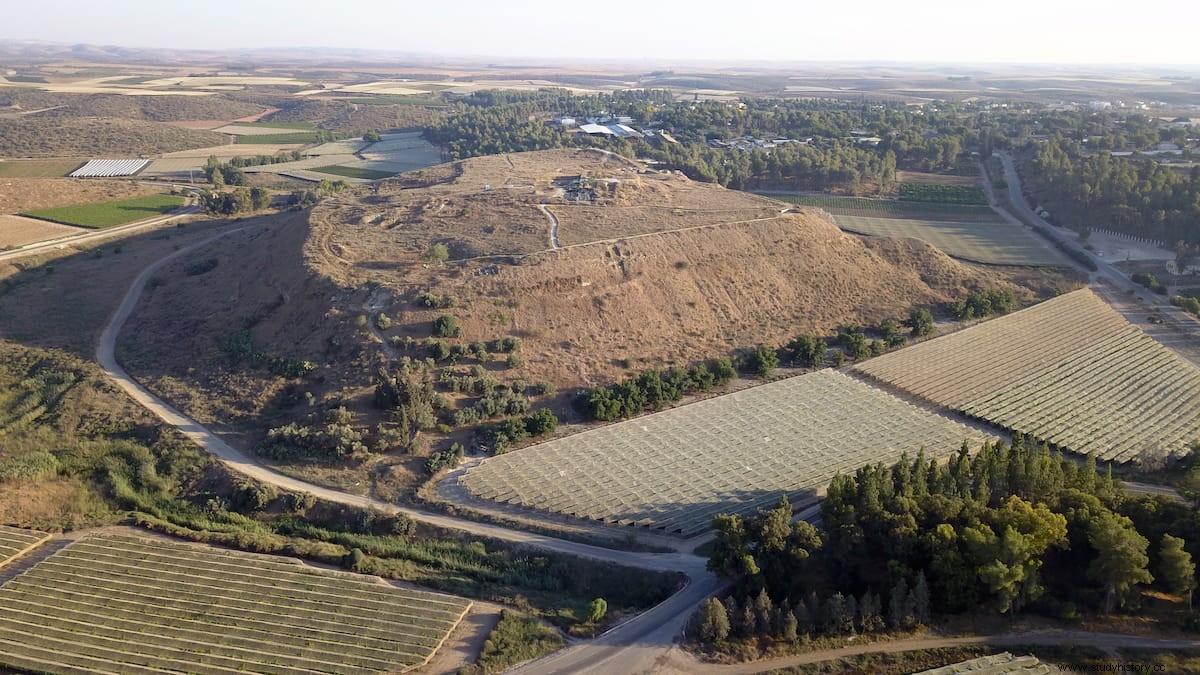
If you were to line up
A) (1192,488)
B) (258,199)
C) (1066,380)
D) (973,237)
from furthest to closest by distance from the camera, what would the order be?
1. (258,199)
2. (973,237)
3. (1066,380)
4. (1192,488)

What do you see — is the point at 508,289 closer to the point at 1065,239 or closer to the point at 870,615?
the point at 870,615

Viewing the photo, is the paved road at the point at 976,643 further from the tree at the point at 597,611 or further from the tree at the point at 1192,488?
the tree at the point at 1192,488

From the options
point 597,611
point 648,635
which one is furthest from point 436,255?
point 648,635

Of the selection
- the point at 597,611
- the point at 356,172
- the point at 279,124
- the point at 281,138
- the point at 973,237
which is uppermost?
the point at 279,124

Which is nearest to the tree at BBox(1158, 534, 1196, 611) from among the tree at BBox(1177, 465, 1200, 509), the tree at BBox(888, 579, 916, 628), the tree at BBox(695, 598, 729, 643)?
the tree at BBox(1177, 465, 1200, 509)

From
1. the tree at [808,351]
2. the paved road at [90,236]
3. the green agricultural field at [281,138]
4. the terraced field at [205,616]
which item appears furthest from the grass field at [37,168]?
the tree at [808,351]

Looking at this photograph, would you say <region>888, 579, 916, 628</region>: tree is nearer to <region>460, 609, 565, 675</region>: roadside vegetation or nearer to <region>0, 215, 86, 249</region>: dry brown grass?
<region>460, 609, 565, 675</region>: roadside vegetation

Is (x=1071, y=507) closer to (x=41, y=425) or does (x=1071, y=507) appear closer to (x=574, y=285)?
(x=574, y=285)
